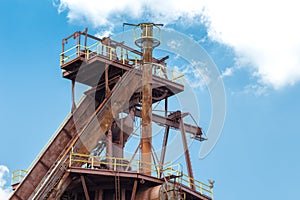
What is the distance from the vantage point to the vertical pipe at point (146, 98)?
1626 inches

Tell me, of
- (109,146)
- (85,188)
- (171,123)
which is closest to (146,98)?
(171,123)

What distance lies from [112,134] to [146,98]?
3526mm

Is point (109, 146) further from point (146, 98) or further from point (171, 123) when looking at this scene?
point (171, 123)

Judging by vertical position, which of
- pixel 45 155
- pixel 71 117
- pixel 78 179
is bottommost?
pixel 78 179

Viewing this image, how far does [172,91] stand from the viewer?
149ft

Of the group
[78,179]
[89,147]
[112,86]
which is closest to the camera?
[78,179]

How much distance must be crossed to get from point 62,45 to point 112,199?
36.7ft

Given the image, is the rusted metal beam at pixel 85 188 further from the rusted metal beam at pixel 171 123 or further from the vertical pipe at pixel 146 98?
the rusted metal beam at pixel 171 123

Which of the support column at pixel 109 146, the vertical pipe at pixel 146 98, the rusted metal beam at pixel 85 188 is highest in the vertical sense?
the vertical pipe at pixel 146 98

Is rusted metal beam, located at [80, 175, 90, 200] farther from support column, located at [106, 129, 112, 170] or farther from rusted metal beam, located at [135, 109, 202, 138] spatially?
rusted metal beam, located at [135, 109, 202, 138]

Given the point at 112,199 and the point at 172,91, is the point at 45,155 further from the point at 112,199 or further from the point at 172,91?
the point at 172,91

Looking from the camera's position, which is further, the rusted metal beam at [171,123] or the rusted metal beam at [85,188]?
the rusted metal beam at [171,123]

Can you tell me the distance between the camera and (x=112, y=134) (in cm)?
4453

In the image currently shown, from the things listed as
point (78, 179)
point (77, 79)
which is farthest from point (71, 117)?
point (78, 179)
